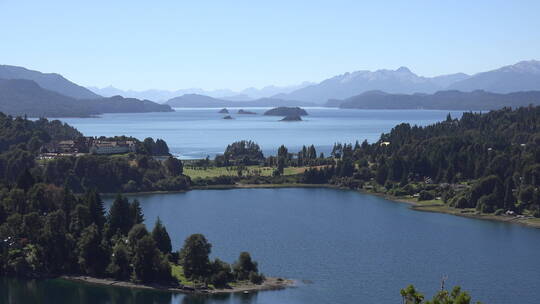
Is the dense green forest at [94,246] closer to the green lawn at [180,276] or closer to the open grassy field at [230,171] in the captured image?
the green lawn at [180,276]

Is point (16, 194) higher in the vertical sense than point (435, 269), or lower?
higher

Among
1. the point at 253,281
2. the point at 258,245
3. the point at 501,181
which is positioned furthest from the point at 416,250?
the point at 501,181

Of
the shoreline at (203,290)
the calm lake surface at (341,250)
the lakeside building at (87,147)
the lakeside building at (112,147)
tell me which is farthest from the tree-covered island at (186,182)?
the calm lake surface at (341,250)

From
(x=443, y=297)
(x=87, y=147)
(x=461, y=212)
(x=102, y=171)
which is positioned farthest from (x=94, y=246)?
(x=87, y=147)

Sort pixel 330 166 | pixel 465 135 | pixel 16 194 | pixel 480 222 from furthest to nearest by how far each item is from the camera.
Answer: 1. pixel 465 135
2. pixel 330 166
3. pixel 480 222
4. pixel 16 194

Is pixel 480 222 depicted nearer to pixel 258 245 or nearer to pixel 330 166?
pixel 258 245
